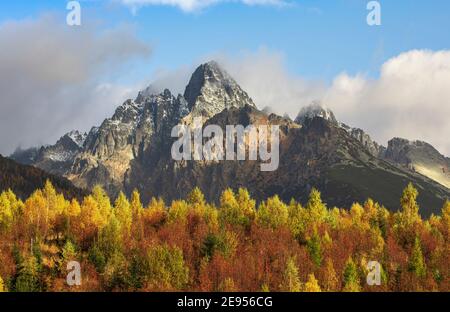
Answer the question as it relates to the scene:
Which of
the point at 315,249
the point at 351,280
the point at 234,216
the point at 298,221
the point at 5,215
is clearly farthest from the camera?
the point at 234,216

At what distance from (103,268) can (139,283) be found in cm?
1318

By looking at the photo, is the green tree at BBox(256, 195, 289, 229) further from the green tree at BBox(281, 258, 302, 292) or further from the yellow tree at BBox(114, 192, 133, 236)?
the green tree at BBox(281, 258, 302, 292)

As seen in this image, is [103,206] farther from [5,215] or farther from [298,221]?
[298,221]

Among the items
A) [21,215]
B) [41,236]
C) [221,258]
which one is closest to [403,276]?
[221,258]

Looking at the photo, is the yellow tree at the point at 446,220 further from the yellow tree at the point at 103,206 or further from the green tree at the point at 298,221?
the yellow tree at the point at 103,206

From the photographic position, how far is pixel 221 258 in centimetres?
13425

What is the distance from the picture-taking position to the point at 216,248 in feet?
454

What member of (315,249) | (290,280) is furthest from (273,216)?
(290,280)

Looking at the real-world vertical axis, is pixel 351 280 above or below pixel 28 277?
below

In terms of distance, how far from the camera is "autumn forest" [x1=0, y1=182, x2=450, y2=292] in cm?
12231

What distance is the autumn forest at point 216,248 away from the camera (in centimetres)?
12231

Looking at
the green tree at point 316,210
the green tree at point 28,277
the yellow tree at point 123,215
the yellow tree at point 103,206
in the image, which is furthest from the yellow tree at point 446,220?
the green tree at point 28,277

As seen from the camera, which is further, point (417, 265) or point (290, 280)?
point (417, 265)
